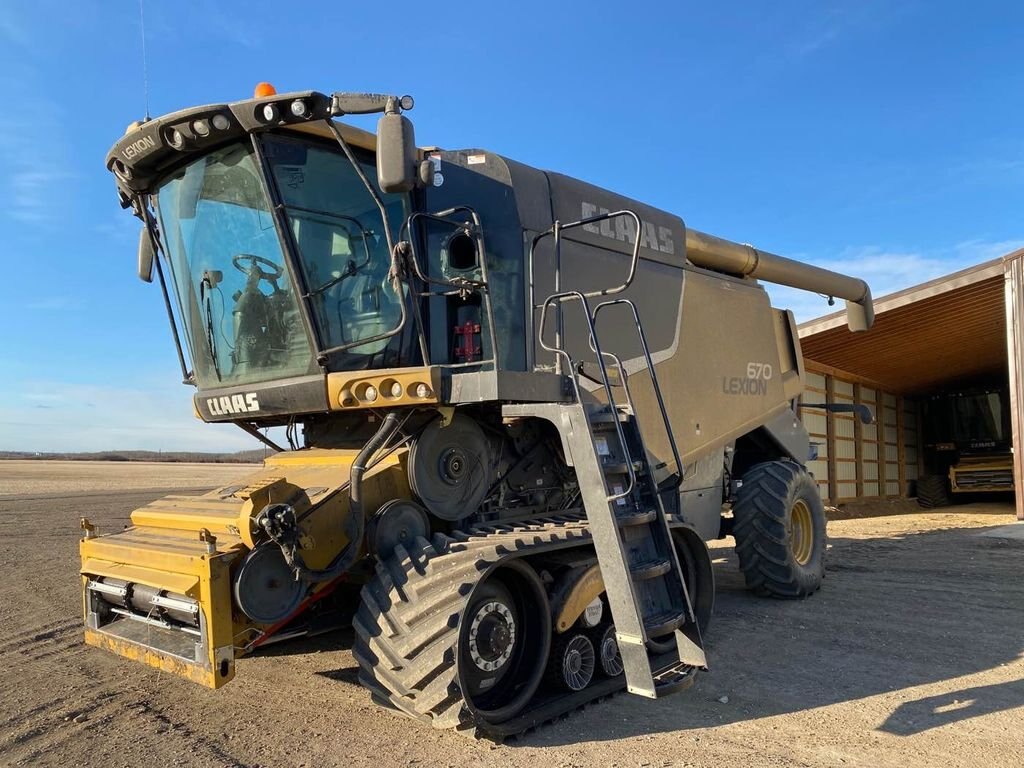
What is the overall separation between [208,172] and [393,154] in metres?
1.48

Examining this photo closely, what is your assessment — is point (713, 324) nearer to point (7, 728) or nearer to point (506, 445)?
point (506, 445)

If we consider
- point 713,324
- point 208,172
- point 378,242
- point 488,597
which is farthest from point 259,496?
point 713,324

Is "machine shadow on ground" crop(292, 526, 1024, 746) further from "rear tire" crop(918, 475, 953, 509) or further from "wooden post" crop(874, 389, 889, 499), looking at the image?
"rear tire" crop(918, 475, 953, 509)

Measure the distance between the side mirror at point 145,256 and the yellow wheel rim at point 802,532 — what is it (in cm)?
628

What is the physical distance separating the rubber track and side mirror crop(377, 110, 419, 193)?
193 cm

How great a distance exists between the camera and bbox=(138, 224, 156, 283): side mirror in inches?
210

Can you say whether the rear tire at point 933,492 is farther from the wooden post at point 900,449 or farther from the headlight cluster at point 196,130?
the headlight cluster at point 196,130

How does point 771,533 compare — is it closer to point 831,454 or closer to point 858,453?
point 831,454

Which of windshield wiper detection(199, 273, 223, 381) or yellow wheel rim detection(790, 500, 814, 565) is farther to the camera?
yellow wheel rim detection(790, 500, 814, 565)

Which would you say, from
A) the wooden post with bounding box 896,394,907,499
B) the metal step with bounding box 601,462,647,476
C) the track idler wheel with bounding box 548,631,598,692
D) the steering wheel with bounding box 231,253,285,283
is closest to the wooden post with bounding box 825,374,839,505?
the wooden post with bounding box 896,394,907,499

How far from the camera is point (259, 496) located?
3.97m

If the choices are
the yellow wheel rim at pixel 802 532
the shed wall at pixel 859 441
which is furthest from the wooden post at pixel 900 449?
the yellow wheel rim at pixel 802 532

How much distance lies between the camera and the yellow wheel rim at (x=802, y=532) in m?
7.91

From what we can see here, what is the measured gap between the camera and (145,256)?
5.39 metres
